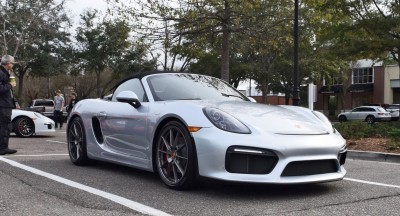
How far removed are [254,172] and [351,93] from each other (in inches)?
2039

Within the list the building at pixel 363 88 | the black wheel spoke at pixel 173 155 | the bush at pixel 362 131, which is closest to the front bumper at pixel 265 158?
the black wheel spoke at pixel 173 155

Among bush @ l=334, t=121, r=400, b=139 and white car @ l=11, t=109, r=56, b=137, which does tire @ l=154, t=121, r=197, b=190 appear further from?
white car @ l=11, t=109, r=56, b=137

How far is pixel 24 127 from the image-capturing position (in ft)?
44.5

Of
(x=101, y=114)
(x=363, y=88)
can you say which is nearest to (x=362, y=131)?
(x=101, y=114)

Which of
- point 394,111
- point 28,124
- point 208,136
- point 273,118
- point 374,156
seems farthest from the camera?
point 394,111

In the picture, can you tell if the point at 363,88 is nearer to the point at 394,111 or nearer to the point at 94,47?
the point at 394,111

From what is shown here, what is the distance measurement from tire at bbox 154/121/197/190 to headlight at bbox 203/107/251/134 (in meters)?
0.30

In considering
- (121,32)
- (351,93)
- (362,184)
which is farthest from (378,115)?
(362,184)

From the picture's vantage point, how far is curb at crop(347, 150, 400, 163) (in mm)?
8945

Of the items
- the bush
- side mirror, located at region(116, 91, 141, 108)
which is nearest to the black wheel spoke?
side mirror, located at region(116, 91, 141, 108)

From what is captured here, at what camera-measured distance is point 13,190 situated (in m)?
4.80

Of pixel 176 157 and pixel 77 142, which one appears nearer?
pixel 176 157

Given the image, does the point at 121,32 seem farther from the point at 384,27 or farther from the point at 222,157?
the point at 222,157

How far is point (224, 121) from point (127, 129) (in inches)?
60.8
